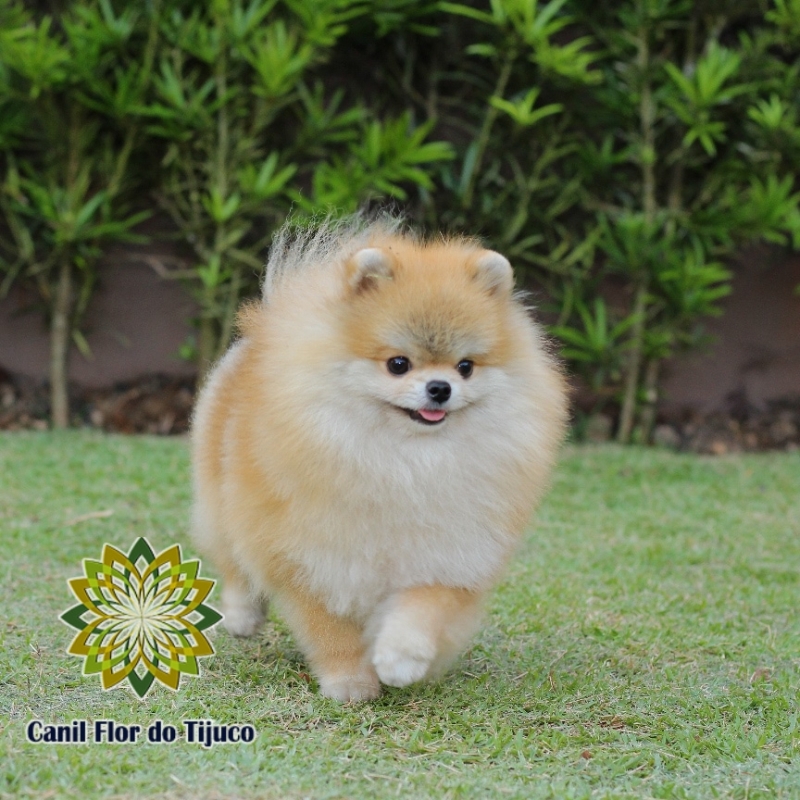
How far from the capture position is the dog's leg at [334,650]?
2535mm

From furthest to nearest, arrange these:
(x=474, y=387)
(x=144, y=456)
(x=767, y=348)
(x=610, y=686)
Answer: (x=767, y=348), (x=144, y=456), (x=610, y=686), (x=474, y=387)

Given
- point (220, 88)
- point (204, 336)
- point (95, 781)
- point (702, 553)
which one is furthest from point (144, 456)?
point (95, 781)

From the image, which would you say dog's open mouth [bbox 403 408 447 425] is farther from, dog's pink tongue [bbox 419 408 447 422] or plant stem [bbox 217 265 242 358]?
A: plant stem [bbox 217 265 242 358]

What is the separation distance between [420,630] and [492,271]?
796 millimetres

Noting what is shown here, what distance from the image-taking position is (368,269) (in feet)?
7.94

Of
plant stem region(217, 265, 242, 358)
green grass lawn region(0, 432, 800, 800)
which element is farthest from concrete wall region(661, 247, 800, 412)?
plant stem region(217, 265, 242, 358)

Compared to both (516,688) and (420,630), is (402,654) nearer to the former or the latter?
(420,630)

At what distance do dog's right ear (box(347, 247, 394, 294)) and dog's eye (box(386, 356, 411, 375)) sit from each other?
17cm

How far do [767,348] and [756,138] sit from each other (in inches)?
50.9

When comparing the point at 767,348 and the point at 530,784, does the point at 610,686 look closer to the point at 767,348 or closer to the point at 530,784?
the point at 530,784

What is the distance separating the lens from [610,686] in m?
2.69

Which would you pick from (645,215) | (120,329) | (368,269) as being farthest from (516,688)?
(120,329)

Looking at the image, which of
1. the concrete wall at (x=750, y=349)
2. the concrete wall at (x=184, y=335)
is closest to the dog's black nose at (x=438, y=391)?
the concrete wall at (x=184, y=335)

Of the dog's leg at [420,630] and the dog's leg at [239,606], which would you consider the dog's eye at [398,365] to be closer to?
the dog's leg at [420,630]
